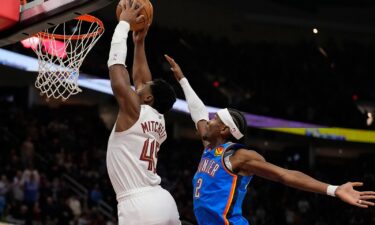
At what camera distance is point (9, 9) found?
4746 mm

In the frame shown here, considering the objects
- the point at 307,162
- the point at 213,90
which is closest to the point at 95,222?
the point at 213,90

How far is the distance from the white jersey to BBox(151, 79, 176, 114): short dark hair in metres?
0.15

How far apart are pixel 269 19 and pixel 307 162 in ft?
19.9

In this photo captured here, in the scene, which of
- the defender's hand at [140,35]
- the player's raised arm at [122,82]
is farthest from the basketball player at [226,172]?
the defender's hand at [140,35]

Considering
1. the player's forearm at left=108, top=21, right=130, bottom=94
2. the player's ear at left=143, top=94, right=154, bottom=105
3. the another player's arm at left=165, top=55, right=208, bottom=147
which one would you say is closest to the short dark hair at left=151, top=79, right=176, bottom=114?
the player's ear at left=143, top=94, right=154, bottom=105

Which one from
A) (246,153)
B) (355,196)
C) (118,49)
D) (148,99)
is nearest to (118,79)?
(118,49)

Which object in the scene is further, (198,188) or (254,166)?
(198,188)

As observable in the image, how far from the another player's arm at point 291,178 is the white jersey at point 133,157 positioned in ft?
1.78

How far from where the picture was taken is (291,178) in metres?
3.84

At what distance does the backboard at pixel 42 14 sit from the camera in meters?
4.39

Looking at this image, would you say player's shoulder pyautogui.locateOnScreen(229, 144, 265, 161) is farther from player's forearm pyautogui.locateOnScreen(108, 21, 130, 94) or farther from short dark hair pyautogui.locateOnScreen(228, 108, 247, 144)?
player's forearm pyautogui.locateOnScreen(108, 21, 130, 94)

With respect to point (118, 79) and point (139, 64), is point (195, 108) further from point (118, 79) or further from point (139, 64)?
point (118, 79)

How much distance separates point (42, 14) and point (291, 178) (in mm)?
2050

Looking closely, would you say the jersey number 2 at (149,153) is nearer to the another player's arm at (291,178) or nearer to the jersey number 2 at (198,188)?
the jersey number 2 at (198,188)
